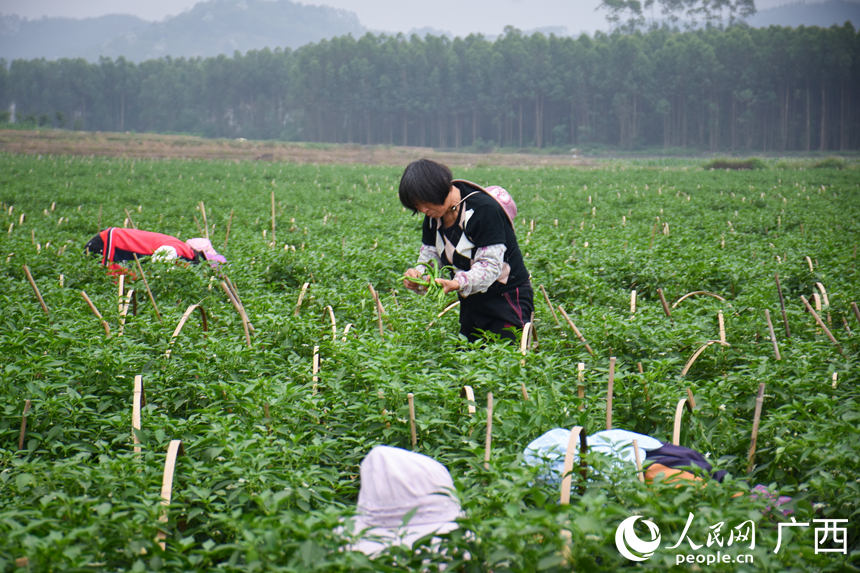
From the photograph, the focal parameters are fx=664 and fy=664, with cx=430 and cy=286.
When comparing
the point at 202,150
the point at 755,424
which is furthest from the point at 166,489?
the point at 202,150

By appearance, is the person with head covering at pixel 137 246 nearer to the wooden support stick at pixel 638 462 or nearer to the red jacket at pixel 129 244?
the red jacket at pixel 129 244

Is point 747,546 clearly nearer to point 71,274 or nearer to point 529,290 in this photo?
A: point 529,290

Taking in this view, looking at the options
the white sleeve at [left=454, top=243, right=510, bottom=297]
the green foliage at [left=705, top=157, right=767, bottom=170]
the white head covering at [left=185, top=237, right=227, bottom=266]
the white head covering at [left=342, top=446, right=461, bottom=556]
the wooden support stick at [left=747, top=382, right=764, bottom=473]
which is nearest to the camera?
the white head covering at [left=342, top=446, right=461, bottom=556]

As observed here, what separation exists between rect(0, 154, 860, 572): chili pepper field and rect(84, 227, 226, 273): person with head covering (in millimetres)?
296

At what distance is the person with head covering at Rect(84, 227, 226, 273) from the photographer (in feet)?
24.5

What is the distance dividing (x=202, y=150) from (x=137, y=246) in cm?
4547

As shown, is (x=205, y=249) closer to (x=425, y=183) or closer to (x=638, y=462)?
(x=425, y=183)

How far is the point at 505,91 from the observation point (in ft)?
256

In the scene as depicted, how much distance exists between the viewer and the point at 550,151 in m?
71.4

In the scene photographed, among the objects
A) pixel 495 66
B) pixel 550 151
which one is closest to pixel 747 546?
pixel 550 151

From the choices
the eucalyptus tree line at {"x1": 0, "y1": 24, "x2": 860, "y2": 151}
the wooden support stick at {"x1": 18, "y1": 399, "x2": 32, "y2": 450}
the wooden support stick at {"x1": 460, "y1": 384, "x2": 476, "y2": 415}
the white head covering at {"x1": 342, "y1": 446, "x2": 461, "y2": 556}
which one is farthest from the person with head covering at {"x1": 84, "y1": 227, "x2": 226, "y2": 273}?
the eucalyptus tree line at {"x1": 0, "y1": 24, "x2": 860, "y2": 151}

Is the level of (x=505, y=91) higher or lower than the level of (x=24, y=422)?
higher

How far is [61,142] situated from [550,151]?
4627 centimetres

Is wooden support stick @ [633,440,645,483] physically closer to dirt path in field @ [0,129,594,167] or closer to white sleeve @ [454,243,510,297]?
white sleeve @ [454,243,510,297]
